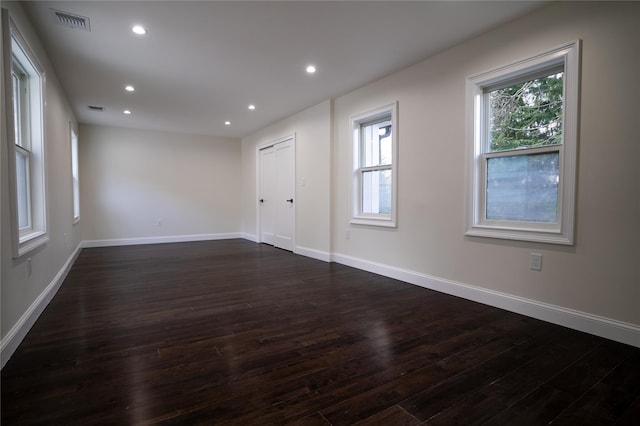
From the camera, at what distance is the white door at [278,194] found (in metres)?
5.84

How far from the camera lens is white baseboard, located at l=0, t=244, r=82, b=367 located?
1.84 m

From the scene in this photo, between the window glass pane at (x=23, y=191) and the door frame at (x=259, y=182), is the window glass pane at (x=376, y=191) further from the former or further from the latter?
the window glass pane at (x=23, y=191)

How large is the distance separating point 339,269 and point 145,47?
3279 millimetres

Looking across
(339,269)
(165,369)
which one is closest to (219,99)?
(339,269)

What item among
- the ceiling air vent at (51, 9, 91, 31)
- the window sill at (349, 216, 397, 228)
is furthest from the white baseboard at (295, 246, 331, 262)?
the ceiling air vent at (51, 9, 91, 31)

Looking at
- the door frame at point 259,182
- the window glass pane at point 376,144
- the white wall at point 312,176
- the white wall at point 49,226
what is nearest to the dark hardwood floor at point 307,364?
the white wall at point 49,226

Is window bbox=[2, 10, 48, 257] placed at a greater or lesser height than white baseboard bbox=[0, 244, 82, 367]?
greater

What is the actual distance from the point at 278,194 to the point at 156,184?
2801 millimetres

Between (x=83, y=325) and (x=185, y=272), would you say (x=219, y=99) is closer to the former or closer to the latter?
(x=185, y=272)

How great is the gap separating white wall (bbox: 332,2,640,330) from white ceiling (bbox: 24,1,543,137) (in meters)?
0.24

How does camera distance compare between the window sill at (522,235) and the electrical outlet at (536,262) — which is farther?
the electrical outlet at (536,262)

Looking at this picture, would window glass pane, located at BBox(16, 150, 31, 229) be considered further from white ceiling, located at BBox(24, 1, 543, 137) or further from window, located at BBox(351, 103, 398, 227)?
window, located at BBox(351, 103, 398, 227)

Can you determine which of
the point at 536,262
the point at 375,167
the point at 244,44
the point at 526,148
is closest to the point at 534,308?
the point at 536,262

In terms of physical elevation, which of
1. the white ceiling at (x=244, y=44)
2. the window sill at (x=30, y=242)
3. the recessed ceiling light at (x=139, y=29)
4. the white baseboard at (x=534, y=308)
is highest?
the white ceiling at (x=244, y=44)
